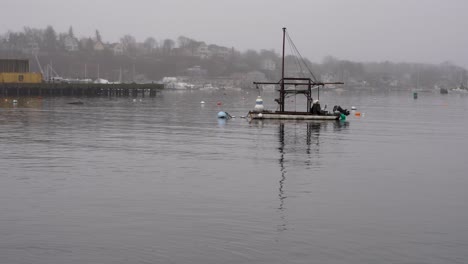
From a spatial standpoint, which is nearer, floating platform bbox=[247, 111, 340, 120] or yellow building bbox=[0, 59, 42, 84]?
floating platform bbox=[247, 111, 340, 120]

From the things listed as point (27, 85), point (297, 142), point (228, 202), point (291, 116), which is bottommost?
point (228, 202)

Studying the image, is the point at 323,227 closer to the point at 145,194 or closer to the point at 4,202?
the point at 145,194

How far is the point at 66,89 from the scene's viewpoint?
15712 centimetres

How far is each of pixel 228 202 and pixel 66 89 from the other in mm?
138615

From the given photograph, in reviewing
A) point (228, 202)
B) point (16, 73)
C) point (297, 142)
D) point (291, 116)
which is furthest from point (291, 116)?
point (16, 73)

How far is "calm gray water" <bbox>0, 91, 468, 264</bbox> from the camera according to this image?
18766 mm

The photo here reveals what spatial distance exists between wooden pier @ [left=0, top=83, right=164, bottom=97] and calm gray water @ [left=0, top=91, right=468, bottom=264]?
98580mm

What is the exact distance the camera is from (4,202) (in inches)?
967

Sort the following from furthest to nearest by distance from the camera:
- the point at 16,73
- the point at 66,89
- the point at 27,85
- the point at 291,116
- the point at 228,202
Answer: the point at 66,89 → the point at 16,73 → the point at 27,85 → the point at 291,116 → the point at 228,202

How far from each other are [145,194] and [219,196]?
10.3 ft

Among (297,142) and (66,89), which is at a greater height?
(66,89)

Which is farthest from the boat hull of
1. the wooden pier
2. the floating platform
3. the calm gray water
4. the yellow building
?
the yellow building

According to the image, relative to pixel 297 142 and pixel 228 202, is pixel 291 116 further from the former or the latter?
pixel 228 202

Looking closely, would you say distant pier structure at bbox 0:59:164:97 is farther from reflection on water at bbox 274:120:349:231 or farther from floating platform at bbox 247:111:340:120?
reflection on water at bbox 274:120:349:231
